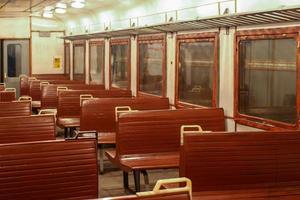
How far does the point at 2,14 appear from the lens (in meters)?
15.0

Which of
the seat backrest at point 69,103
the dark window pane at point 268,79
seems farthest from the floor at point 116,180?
the dark window pane at point 268,79

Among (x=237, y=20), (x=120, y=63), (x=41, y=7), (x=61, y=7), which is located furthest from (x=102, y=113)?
(x=41, y=7)

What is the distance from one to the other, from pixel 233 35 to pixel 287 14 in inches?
61.7

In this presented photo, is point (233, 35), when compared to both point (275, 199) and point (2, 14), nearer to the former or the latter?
point (275, 199)

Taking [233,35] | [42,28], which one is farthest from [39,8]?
[233,35]

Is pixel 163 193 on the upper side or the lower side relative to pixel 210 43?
lower

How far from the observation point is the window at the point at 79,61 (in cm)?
1439

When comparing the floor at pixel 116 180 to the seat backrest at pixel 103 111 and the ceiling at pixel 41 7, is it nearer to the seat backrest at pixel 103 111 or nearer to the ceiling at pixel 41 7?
the seat backrest at pixel 103 111

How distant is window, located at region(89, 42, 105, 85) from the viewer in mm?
12562

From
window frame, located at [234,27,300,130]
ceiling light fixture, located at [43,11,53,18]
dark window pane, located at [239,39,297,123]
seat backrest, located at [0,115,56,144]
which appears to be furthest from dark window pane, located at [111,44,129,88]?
seat backrest, located at [0,115,56,144]

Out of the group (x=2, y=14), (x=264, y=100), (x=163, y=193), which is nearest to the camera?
(x=163, y=193)

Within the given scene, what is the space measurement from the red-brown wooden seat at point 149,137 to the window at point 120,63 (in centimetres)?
464

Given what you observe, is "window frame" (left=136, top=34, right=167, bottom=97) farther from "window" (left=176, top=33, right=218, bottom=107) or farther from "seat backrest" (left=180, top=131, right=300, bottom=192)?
"seat backrest" (left=180, top=131, right=300, bottom=192)

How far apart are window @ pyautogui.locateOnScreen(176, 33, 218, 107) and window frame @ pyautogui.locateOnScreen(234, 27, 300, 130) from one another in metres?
0.54
